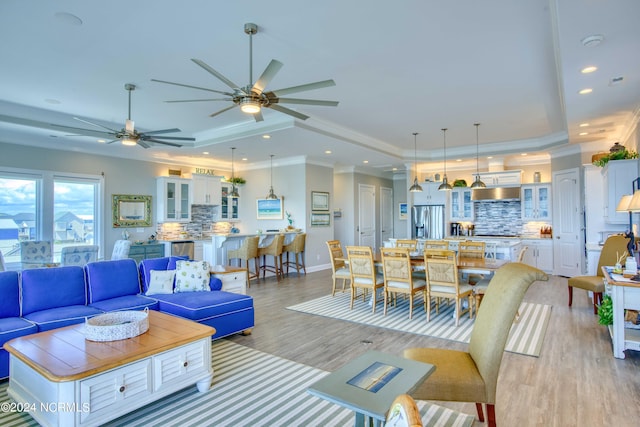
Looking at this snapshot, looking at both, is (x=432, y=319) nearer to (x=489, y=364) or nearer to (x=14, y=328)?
(x=489, y=364)

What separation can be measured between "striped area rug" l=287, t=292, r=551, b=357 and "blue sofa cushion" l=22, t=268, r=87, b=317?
106 inches

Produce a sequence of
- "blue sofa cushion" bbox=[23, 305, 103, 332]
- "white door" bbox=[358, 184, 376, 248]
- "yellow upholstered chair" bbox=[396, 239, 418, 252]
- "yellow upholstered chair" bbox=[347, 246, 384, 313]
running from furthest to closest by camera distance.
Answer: "white door" bbox=[358, 184, 376, 248], "yellow upholstered chair" bbox=[396, 239, 418, 252], "yellow upholstered chair" bbox=[347, 246, 384, 313], "blue sofa cushion" bbox=[23, 305, 103, 332]

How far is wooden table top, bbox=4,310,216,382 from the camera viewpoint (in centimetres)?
218

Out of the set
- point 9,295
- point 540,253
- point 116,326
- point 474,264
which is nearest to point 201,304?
point 116,326

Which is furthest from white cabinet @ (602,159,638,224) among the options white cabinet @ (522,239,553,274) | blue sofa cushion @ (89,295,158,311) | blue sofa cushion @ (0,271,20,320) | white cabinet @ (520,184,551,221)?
blue sofa cushion @ (0,271,20,320)

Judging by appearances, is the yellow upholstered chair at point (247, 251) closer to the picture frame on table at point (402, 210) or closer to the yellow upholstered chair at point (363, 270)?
the yellow upholstered chair at point (363, 270)

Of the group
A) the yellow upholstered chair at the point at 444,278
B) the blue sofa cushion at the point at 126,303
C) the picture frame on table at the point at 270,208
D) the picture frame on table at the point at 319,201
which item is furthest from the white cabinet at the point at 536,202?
the blue sofa cushion at the point at 126,303

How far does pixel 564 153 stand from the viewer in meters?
7.41

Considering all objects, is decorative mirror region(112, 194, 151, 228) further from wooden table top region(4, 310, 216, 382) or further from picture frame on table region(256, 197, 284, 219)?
wooden table top region(4, 310, 216, 382)

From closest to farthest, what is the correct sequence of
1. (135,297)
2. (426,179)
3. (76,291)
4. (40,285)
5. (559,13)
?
(559,13) < (40,285) < (76,291) < (135,297) < (426,179)

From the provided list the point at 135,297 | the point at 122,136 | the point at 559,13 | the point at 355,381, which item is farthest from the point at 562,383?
the point at 122,136

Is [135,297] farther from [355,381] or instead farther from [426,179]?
[426,179]

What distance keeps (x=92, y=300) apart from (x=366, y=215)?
814cm

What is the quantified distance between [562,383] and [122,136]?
207 inches
